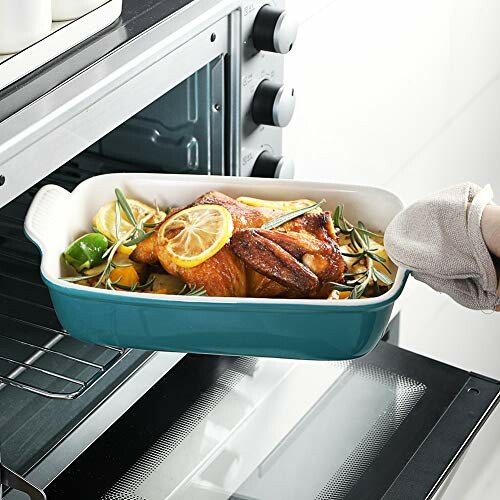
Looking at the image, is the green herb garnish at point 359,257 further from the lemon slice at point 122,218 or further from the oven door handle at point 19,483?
the oven door handle at point 19,483

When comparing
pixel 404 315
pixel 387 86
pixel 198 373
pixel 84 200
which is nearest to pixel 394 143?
pixel 387 86

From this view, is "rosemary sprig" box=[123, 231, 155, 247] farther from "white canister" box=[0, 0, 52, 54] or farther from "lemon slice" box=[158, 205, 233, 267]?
"white canister" box=[0, 0, 52, 54]

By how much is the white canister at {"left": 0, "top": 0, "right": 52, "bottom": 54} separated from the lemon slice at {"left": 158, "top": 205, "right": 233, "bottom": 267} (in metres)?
0.16

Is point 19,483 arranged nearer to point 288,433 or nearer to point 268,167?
point 288,433

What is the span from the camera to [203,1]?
83 cm

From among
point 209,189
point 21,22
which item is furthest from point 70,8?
point 209,189

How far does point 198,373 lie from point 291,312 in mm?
269

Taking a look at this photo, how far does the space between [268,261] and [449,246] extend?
0.13 metres

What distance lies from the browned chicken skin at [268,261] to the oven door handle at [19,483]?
0.18 m

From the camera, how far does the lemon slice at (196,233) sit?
29.4 inches

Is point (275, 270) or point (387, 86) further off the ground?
point (275, 270)

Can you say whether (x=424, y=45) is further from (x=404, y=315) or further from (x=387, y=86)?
(x=404, y=315)

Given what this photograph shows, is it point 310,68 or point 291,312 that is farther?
point 310,68

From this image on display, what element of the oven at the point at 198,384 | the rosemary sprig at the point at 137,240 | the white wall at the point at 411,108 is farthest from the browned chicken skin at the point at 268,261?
the white wall at the point at 411,108
